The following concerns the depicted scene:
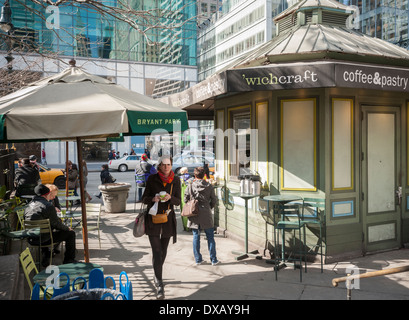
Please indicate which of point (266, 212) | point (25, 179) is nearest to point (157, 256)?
point (266, 212)

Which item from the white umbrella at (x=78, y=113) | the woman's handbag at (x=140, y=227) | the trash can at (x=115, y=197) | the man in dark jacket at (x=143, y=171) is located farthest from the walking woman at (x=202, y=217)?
the man in dark jacket at (x=143, y=171)

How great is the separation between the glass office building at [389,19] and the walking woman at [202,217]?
30.3 m

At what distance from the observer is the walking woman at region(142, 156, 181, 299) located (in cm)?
496

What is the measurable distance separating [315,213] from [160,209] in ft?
9.77

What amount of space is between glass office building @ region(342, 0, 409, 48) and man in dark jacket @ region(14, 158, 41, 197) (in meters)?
30.1

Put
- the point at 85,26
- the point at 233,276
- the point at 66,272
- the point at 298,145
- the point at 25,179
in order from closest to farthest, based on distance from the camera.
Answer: the point at 66,272 < the point at 233,276 < the point at 298,145 < the point at 85,26 < the point at 25,179

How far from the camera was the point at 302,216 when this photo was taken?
6.49 metres

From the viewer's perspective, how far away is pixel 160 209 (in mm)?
5020

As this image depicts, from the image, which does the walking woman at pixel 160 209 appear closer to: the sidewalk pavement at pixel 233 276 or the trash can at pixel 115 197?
the sidewalk pavement at pixel 233 276

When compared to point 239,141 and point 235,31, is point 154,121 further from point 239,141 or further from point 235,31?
point 235,31

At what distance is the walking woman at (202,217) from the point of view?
638 centimetres

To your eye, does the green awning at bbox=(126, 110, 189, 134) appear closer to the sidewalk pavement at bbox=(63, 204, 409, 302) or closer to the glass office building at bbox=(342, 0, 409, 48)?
the sidewalk pavement at bbox=(63, 204, 409, 302)

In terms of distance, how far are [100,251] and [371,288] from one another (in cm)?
501
